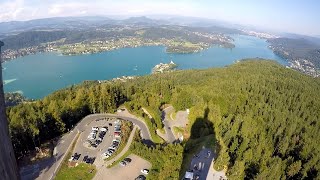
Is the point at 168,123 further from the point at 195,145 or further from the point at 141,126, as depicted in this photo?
the point at 195,145

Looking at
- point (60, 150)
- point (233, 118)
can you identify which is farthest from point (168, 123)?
point (60, 150)

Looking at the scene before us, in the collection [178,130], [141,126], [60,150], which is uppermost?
[60,150]

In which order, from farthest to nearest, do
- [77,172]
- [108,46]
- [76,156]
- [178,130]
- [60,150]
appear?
[108,46]
[178,130]
[60,150]
[76,156]
[77,172]

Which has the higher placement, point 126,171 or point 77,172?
point 77,172

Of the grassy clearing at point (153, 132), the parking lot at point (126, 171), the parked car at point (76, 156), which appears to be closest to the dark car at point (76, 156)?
the parked car at point (76, 156)

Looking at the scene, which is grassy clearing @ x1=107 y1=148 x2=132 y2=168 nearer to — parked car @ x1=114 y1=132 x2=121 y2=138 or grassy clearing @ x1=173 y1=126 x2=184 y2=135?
parked car @ x1=114 y1=132 x2=121 y2=138

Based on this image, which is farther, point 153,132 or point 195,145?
Answer: point 153,132

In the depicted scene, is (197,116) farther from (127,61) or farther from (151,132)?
(127,61)

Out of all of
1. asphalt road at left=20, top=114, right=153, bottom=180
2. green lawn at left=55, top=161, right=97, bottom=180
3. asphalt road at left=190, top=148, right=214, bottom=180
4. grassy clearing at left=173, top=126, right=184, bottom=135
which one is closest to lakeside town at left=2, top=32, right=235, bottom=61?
asphalt road at left=20, top=114, right=153, bottom=180
